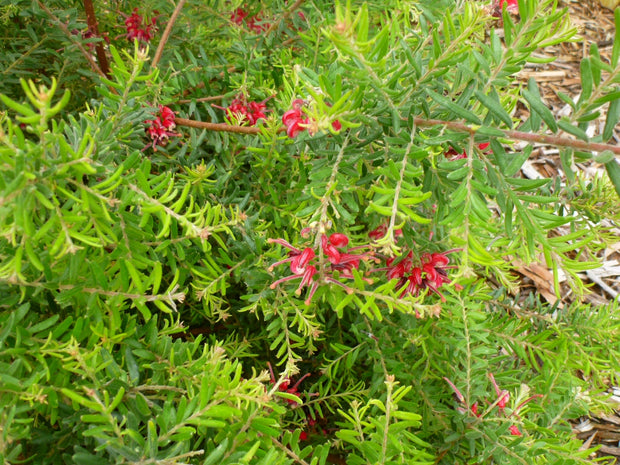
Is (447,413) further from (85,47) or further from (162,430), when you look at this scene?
(85,47)

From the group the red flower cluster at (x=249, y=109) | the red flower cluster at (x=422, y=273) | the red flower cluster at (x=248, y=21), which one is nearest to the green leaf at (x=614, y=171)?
the red flower cluster at (x=422, y=273)

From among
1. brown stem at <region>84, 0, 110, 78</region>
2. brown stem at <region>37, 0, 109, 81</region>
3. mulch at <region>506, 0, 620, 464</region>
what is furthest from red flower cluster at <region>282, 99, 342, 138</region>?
mulch at <region>506, 0, 620, 464</region>

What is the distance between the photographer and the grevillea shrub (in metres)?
0.66

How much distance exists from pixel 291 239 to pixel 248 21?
2.85 ft

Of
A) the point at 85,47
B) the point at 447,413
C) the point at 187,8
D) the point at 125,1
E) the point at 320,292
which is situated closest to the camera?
the point at 320,292

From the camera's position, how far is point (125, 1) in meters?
1.64

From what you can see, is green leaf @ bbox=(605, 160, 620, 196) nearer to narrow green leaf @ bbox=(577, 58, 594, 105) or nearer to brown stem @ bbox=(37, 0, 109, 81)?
narrow green leaf @ bbox=(577, 58, 594, 105)

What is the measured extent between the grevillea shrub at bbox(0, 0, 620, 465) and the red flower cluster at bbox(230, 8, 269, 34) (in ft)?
0.52

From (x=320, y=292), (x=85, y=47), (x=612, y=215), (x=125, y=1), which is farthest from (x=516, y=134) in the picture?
(x=125, y=1)

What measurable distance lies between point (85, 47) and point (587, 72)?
1.27 meters

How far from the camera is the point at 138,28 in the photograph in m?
1.50

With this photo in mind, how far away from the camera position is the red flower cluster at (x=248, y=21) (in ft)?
5.17

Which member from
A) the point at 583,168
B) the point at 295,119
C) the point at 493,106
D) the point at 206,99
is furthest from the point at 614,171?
the point at 583,168

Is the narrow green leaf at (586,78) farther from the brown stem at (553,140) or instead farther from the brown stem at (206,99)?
the brown stem at (206,99)
